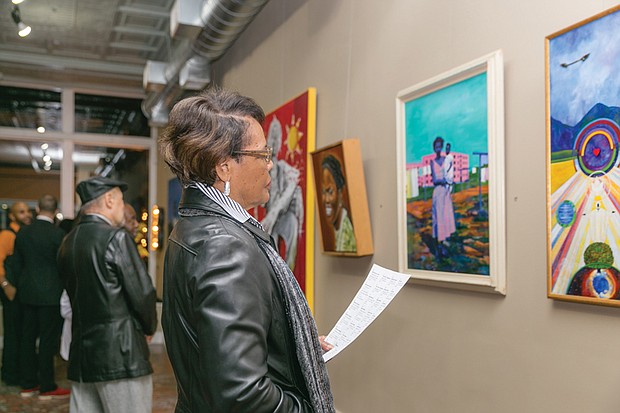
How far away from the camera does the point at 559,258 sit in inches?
89.6

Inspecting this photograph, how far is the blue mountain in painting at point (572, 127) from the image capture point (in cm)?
206

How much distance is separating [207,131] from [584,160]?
131cm

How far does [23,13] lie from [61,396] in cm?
437

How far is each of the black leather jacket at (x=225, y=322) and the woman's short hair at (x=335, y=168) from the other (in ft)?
6.93

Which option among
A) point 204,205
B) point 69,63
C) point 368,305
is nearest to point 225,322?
point 204,205

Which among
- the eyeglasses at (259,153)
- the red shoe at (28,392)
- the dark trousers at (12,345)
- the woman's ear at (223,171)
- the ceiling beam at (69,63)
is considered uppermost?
the ceiling beam at (69,63)

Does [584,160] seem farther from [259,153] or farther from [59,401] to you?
[59,401]

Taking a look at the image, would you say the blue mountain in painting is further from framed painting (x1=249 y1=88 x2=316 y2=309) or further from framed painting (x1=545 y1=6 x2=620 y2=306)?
framed painting (x1=249 y1=88 x2=316 y2=309)

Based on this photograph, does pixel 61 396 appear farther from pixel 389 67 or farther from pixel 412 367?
pixel 389 67

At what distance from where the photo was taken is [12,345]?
6926mm

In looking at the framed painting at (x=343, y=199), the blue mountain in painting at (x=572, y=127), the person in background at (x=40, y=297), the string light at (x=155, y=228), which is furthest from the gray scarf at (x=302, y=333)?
the string light at (x=155, y=228)

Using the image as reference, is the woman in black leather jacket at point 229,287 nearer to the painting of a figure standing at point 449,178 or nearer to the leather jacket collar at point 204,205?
the leather jacket collar at point 204,205

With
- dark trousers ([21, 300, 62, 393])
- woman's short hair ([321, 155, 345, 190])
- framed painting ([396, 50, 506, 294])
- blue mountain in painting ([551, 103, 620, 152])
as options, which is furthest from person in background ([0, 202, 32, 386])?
blue mountain in painting ([551, 103, 620, 152])

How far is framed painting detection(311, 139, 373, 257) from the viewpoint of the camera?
3645 mm
